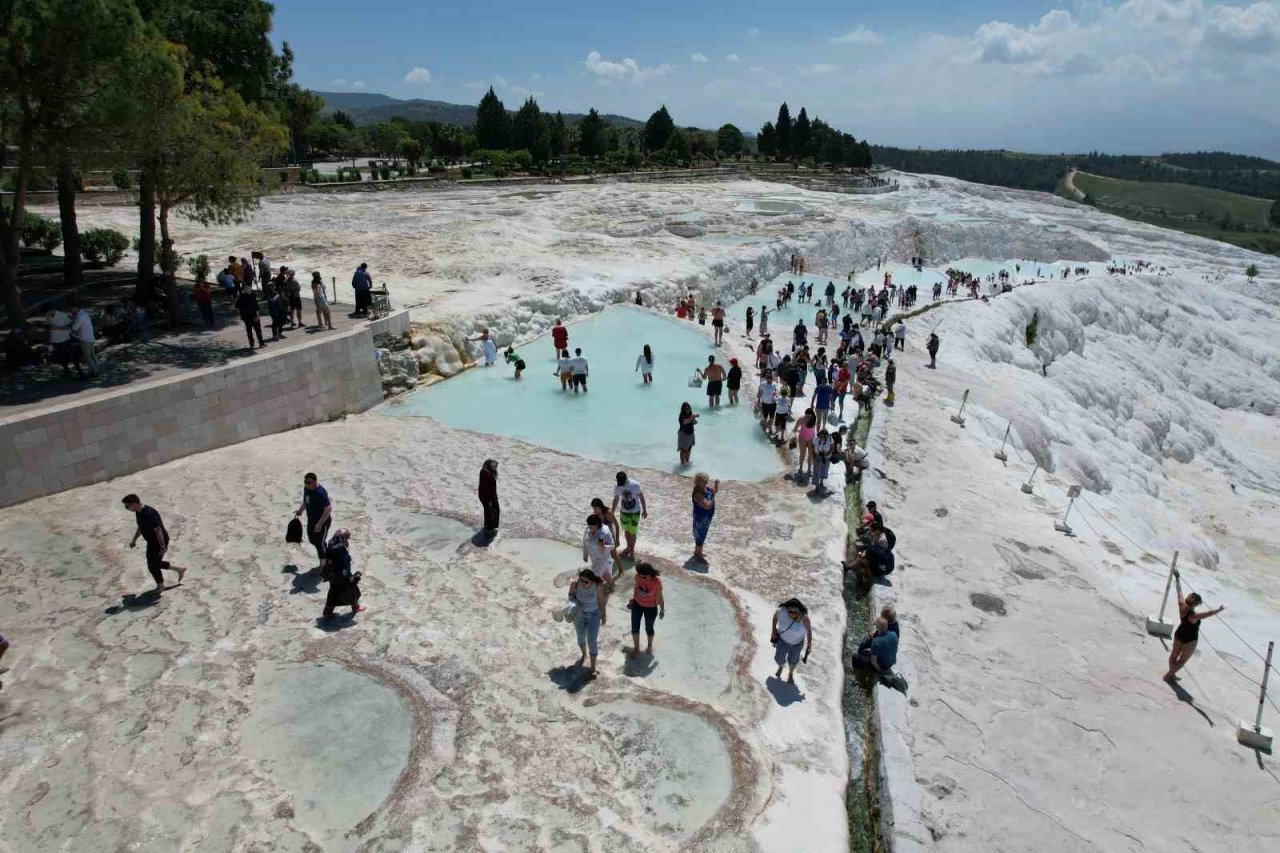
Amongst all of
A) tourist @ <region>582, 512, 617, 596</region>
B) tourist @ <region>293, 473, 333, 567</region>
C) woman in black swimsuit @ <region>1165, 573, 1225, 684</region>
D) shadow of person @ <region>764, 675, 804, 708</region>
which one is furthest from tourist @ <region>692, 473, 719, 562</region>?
woman in black swimsuit @ <region>1165, 573, 1225, 684</region>

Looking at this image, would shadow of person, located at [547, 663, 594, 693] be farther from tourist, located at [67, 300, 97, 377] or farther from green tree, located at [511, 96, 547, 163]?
green tree, located at [511, 96, 547, 163]

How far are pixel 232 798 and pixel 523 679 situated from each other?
2.45 m

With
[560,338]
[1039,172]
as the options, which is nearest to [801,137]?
[560,338]

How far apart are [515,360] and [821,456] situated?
737cm

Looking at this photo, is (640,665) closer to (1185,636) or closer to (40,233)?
(1185,636)

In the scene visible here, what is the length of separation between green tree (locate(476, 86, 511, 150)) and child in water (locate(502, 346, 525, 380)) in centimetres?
5273

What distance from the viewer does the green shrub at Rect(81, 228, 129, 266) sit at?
1809 centimetres

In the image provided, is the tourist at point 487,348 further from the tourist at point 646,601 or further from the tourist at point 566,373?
the tourist at point 646,601

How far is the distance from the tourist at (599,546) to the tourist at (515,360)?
8.72 m

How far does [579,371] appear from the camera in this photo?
14898 millimetres

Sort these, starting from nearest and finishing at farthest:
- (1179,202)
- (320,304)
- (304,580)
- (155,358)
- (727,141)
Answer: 1. (304,580)
2. (155,358)
3. (320,304)
4. (727,141)
5. (1179,202)

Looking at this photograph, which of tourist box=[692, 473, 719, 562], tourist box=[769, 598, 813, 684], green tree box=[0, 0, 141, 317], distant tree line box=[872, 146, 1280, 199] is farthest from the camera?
distant tree line box=[872, 146, 1280, 199]

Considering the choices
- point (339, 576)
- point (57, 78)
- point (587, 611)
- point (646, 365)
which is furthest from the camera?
point (646, 365)

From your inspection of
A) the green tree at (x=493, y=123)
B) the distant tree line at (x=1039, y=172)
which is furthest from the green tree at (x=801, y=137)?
the distant tree line at (x=1039, y=172)
